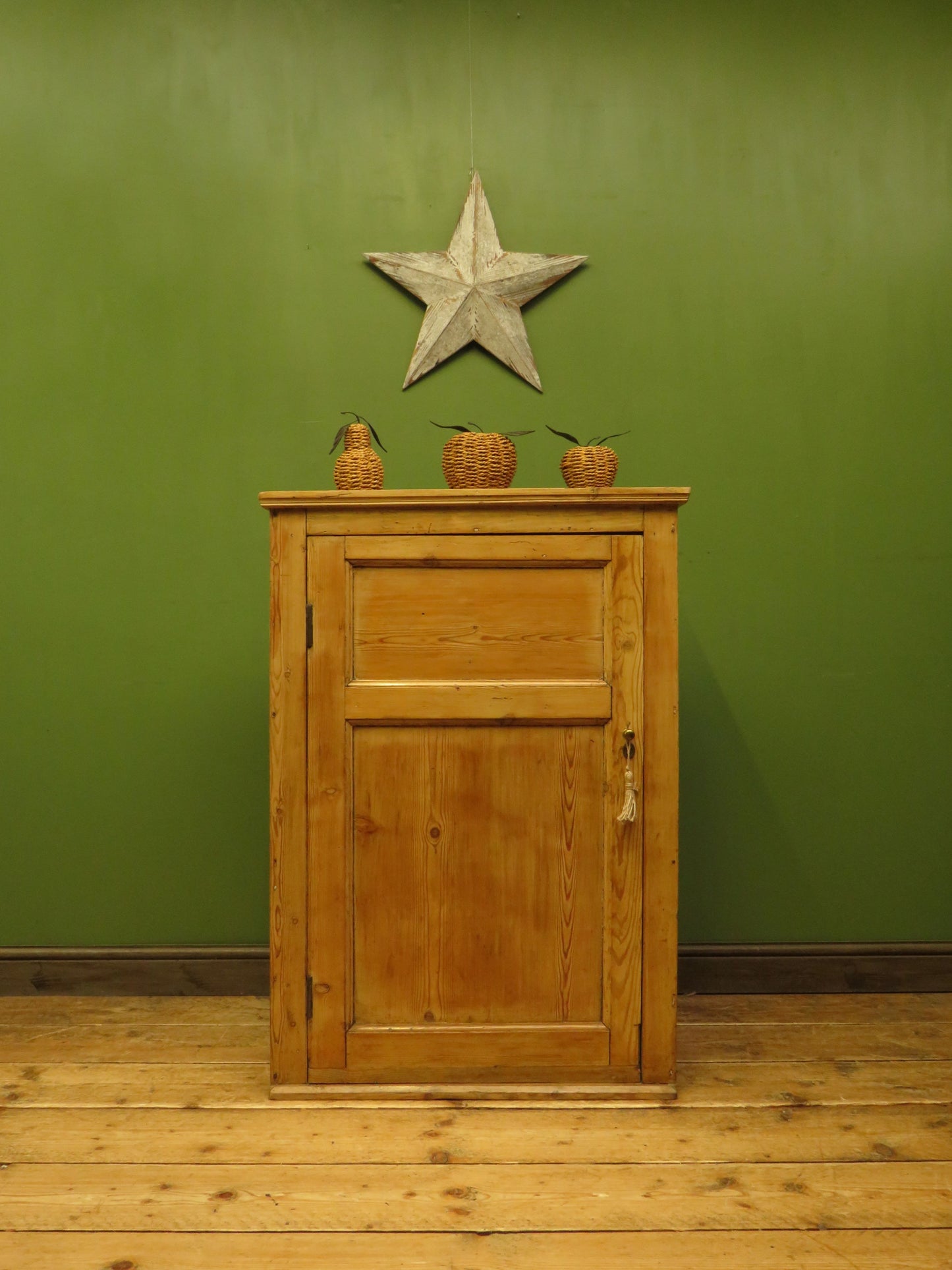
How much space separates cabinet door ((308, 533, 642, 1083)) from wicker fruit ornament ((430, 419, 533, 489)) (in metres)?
0.16

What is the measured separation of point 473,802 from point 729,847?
98 cm

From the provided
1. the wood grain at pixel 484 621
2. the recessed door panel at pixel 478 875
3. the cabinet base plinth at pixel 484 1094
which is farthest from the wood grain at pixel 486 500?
the cabinet base plinth at pixel 484 1094

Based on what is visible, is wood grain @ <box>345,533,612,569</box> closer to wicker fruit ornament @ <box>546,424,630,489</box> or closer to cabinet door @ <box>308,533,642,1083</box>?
cabinet door @ <box>308,533,642,1083</box>

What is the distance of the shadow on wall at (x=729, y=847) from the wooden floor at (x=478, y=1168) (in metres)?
0.36

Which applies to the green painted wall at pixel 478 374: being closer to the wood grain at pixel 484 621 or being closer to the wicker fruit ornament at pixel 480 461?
the wicker fruit ornament at pixel 480 461

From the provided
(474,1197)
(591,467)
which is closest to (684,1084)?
(474,1197)

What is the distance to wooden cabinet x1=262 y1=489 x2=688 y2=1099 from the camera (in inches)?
70.7

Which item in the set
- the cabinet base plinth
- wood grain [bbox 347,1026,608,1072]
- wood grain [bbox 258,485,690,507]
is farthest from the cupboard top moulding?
the cabinet base plinth

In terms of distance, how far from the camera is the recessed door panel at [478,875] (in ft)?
5.92

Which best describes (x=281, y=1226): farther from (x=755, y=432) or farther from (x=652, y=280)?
(x=652, y=280)

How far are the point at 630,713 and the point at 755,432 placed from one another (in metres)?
1.07

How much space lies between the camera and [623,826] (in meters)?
1.80

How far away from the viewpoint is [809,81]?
240 centimetres

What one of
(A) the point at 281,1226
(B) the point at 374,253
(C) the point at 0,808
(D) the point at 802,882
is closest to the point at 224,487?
(B) the point at 374,253
